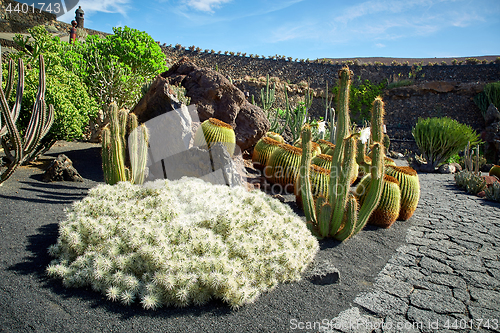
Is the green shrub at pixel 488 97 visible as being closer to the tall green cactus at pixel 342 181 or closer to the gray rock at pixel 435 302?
the tall green cactus at pixel 342 181

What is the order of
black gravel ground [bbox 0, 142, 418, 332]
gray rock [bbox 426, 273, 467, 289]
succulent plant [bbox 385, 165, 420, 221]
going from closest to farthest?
black gravel ground [bbox 0, 142, 418, 332], gray rock [bbox 426, 273, 467, 289], succulent plant [bbox 385, 165, 420, 221]

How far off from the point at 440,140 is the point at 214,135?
30.5 ft

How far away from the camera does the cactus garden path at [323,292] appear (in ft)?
7.12

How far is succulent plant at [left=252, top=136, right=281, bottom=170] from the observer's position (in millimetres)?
6297

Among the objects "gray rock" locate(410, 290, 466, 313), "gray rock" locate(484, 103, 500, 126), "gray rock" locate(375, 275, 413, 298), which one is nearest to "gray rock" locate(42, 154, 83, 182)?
"gray rock" locate(375, 275, 413, 298)

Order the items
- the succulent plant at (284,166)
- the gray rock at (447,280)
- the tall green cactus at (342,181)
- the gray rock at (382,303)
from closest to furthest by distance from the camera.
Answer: the gray rock at (382,303), the gray rock at (447,280), the tall green cactus at (342,181), the succulent plant at (284,166)

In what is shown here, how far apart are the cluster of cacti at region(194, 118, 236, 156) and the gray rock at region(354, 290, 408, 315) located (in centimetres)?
371

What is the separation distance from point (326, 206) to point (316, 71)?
2931cm

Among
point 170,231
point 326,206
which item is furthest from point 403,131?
point 170,231

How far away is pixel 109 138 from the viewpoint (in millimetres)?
3990

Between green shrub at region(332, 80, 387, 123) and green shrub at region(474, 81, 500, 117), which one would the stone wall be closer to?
green shrub at region(474, 81, 500, 117)

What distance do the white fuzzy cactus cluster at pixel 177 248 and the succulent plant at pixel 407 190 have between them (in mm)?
2239

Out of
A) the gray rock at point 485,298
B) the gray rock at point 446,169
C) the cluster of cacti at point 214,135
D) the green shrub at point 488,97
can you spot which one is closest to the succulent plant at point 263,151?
the cluster of cacti at point 214,135

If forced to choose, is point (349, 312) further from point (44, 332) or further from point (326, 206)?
point (44, 332)
